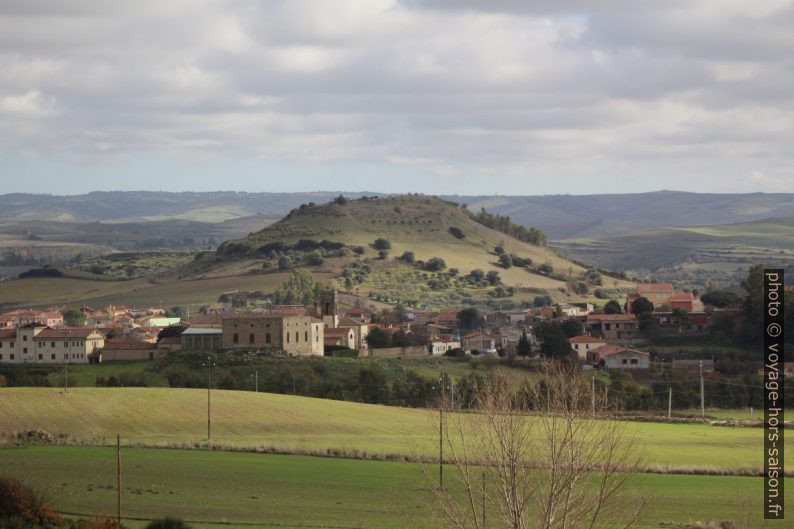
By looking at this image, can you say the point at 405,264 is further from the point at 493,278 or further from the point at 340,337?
the point at 340,337

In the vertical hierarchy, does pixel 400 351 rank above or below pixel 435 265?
below

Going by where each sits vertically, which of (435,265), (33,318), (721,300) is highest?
(435,265)

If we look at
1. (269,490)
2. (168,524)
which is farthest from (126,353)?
(168,524)

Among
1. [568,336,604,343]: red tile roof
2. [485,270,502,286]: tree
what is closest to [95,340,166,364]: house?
[568,336,604,343]: red tile roof

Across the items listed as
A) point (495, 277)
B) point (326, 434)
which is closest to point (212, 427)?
point (326, 434)

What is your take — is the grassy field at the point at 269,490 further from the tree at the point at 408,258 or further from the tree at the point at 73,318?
the tree at the point at 408,258

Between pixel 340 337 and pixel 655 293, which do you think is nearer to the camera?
pixel 340 337

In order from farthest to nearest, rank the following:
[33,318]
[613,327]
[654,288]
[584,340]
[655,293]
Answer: [654,288] < [655,293] < [33,318] < [613,327] < [584,340]

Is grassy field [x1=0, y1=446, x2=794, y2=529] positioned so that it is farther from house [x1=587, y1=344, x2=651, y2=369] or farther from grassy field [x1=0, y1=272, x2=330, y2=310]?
grassy field [x1=0, y1=272, x2=330, y2=310]
